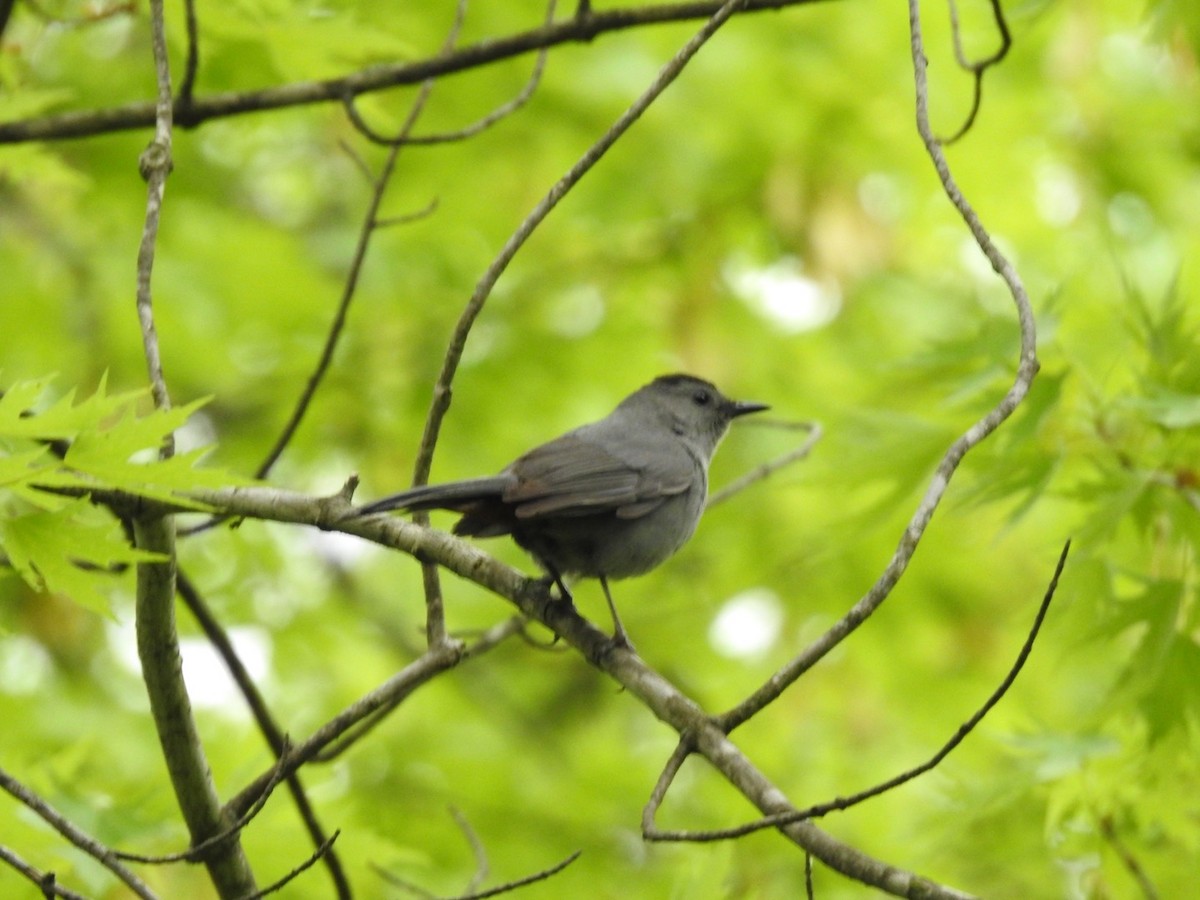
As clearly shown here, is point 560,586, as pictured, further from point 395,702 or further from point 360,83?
point 360,83

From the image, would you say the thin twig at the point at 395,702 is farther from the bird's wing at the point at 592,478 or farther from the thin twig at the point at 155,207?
the thin twig at the point at 155,207

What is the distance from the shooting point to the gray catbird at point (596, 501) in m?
3.75

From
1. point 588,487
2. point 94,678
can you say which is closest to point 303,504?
point 588,487

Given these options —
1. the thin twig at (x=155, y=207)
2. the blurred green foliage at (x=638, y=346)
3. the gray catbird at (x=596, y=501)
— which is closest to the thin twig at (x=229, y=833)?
the thin twig at (x=155, y=207)

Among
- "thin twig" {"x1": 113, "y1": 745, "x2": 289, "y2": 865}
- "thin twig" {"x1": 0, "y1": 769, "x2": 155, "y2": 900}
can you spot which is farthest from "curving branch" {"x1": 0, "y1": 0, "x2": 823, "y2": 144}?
Result: "thin twig" {"x1": 0, "y1": 769, "x2": 155, "y2": 900}

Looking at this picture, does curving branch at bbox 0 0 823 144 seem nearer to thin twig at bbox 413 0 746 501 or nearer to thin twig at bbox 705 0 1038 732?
thin twig at bbox 413 0 746 501

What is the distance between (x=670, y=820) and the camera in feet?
17.8

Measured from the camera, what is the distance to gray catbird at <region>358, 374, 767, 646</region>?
148 inches

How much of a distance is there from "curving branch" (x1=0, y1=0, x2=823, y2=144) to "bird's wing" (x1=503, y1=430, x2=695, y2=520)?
1133 millimetres

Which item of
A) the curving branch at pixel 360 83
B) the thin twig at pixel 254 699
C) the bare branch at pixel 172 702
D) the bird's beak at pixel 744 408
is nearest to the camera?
the bare branch at pixel 172 702

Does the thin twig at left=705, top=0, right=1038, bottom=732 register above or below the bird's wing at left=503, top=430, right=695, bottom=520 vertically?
below

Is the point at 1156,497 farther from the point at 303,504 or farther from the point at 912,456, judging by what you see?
the point at 303,504

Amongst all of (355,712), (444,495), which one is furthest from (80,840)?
(444,495)

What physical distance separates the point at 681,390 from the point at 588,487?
4.05ft
